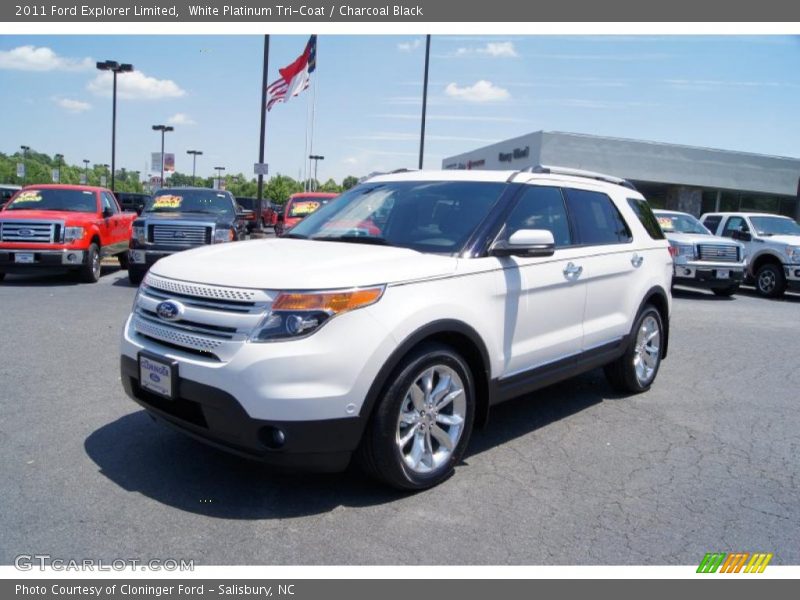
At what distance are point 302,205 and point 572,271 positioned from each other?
12.9 meters

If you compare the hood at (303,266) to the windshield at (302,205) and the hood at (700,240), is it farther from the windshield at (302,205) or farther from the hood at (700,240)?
the windshield at (302,205)

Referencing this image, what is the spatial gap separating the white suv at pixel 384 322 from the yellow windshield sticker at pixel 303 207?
11531 mm

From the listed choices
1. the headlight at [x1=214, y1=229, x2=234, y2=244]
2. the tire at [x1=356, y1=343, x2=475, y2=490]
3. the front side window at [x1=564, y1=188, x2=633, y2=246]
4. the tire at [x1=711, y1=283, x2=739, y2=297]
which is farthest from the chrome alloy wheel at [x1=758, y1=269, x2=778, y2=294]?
the tire at [x1=356, y1=343, x2=475, y2=490]

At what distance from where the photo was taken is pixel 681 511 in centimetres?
369

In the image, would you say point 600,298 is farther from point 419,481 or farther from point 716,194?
point 716,194

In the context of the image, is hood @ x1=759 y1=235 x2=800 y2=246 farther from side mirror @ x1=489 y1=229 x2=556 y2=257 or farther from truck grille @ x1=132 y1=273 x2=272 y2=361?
truck grille @ x1=132 y1=273 x2=272 y2=361

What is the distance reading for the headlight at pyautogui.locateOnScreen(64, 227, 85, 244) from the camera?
12.0m

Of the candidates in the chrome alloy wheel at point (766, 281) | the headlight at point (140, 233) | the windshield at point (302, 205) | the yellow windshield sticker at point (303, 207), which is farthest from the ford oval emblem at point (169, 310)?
the chrome alloy wheel at point (766, 281)

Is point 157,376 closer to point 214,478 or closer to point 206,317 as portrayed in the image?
point 206,317

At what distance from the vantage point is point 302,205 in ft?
55.6

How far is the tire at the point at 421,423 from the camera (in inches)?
138

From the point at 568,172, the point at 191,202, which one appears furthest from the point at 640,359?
the point at 191,202

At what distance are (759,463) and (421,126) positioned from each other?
2248 centimetres
